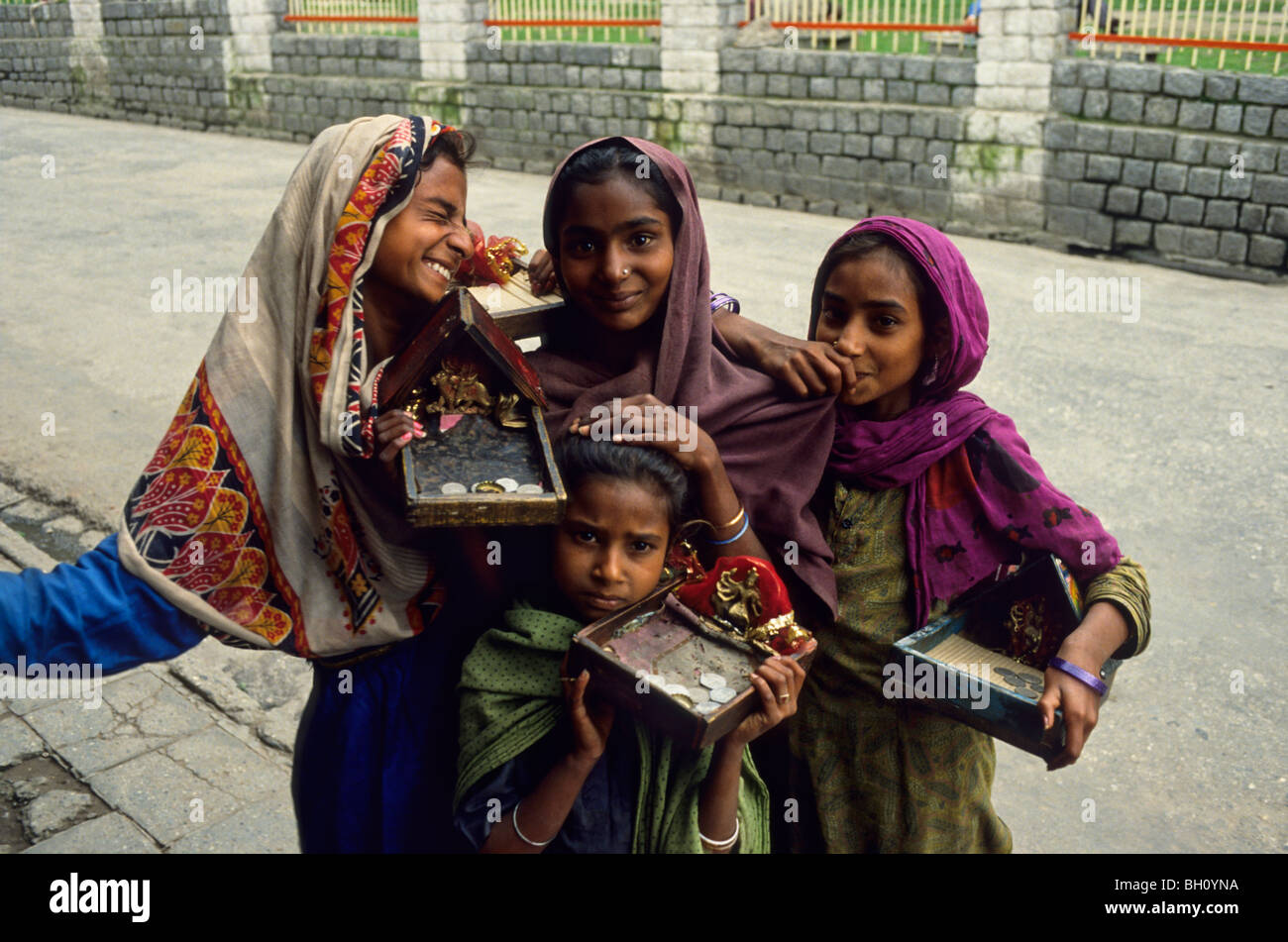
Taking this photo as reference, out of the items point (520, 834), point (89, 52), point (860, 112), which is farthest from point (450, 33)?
point (520, 834)

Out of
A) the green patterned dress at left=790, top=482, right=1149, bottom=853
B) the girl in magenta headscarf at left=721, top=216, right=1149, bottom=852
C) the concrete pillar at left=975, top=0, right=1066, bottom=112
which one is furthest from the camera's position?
the concrete pillar at left=975, top=0, right=1066, bottom=112

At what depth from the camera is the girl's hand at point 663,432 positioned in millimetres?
1630

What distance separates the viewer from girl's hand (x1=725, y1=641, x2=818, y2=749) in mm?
1564

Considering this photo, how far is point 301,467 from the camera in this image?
1.73 metres

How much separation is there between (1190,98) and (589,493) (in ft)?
26.6

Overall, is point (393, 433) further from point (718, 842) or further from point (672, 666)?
point (718, 842)

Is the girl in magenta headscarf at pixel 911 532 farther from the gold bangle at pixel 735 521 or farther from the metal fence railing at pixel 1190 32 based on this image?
the metal fence railing at pixel 1190 32

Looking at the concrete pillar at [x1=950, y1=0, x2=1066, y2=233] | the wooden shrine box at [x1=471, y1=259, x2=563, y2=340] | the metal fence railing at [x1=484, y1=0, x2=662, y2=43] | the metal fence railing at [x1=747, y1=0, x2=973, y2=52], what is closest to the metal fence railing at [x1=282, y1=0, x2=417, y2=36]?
the metal fence railing at [x1=484, y1=0, x2=662, y2=43]

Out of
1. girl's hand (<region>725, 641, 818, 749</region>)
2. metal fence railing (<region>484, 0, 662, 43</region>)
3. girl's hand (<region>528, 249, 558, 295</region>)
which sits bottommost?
girl's hand (<region>725, 641, 818, 749</region>)

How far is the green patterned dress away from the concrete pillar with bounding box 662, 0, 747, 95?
9.43 m

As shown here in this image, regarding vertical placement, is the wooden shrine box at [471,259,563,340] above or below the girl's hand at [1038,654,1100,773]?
above

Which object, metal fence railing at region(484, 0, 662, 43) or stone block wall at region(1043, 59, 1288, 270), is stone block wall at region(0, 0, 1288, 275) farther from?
metal fence railing at region(484, 0, 662, 43)
